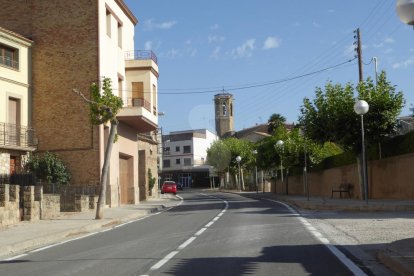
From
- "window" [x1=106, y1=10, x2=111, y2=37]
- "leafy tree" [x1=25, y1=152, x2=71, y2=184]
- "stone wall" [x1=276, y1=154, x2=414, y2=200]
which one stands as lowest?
"stone wall" [x1=276, y1=154, x2=414, y2=200]

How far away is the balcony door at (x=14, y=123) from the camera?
2842cm

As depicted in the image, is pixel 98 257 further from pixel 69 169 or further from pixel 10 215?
pixel 69 169

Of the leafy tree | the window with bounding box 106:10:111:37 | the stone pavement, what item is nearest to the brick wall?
the leafy tree

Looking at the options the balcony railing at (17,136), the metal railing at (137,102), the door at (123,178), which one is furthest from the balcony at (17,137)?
the door at (123,178)

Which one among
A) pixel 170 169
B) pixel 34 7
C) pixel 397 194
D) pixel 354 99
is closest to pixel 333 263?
pixel 397 194

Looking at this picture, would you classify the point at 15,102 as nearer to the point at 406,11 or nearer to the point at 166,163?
the point at 406,11

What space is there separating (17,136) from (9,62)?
386cm

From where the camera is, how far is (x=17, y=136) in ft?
96.0

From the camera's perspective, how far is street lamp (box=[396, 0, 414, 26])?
7.91 m

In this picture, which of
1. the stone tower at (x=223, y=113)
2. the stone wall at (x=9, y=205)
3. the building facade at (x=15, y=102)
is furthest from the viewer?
the stone tower at (x=223, y=113)

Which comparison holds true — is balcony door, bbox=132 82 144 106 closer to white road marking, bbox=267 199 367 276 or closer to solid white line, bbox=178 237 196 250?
solid white line, bbox=178 237 196 250

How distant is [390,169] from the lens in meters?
26.6

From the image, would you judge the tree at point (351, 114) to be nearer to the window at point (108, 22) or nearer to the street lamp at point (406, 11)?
the window at point (108, 22)

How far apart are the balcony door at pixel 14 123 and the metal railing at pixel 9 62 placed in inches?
69.6
